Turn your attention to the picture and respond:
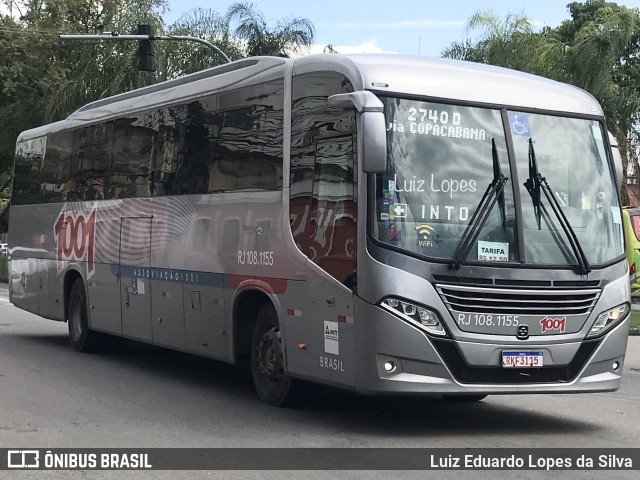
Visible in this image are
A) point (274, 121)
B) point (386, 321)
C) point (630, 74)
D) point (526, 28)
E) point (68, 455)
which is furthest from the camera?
point (630, 74)

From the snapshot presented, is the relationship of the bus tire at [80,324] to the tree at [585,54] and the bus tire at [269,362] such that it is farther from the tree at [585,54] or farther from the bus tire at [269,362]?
the tree at [585,54]

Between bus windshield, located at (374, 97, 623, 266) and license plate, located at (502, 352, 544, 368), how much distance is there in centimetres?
76

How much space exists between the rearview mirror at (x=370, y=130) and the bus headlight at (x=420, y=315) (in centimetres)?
107

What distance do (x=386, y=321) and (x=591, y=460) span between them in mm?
1885

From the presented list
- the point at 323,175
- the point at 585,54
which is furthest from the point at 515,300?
the point at 585,54

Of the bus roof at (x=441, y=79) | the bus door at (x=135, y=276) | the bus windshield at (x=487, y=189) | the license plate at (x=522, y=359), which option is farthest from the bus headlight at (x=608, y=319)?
the bus door at (x=135, y=276)

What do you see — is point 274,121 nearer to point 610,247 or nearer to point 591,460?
point 610,247

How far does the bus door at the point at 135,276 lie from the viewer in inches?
550

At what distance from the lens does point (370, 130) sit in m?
Result: 9.17

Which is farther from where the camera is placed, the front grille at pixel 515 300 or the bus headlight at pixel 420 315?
the front grille at pixel 515 300

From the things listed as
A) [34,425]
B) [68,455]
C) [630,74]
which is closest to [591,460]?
[68,455]

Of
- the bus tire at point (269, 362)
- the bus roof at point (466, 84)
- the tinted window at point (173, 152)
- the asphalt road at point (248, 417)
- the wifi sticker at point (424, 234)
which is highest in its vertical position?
the bus roof at point (466, 84)

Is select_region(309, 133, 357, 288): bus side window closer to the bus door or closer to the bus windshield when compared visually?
the bus windshield

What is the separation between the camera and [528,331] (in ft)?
31.4
